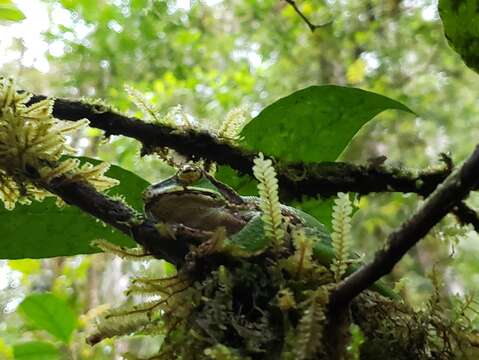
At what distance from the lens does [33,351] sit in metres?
1.21

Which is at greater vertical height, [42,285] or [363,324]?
[363,324]

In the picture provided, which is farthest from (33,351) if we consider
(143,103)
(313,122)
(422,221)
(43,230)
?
(422,221)

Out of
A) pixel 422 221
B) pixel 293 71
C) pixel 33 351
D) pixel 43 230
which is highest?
pixel 422 221

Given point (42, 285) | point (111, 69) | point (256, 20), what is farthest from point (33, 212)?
point (256, 20)

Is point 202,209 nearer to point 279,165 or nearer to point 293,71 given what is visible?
point 279,165

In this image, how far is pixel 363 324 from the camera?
63cm

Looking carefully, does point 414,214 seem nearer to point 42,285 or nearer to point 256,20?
point 42,285

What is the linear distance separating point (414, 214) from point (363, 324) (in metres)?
0.21

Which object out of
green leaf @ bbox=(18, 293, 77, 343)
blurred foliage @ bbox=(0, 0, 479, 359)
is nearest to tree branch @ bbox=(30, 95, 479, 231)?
green leaf @ bbox=(18, 293, 77, 343)

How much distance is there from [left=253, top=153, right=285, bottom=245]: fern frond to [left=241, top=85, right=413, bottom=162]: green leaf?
1.39ft

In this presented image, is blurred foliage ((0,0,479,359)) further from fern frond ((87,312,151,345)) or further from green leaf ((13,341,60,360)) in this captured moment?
fern frond ((87,312,151,345))

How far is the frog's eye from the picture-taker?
0.73 metres

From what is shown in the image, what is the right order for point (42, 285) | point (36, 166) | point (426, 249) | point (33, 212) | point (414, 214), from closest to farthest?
1. point (414, 214)
2. point (36, 166)
3. point (33, 212)
4. point (42, 285)
5. point (426, 249)

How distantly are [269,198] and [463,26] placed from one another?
12.9 inches
